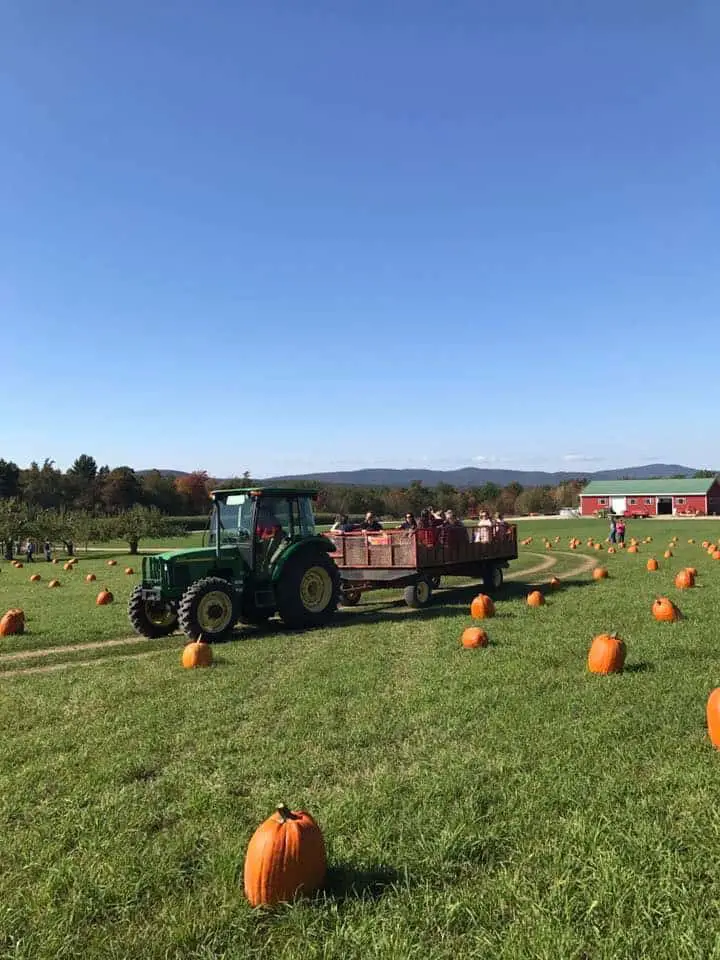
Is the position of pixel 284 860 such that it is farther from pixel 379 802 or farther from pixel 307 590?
pixel 307 590

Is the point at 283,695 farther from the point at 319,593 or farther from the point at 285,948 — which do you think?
the point at 319,593

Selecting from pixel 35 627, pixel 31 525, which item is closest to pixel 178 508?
pixel 31 525

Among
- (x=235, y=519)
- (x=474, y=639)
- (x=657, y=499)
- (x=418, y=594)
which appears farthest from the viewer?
(x=657, y=499)

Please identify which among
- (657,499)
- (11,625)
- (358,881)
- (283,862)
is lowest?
(11,625)

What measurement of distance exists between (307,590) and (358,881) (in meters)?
9.74

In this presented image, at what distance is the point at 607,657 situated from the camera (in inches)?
334

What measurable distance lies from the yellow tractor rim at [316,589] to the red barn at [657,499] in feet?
247

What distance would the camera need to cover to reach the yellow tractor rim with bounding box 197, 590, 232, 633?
1190cm

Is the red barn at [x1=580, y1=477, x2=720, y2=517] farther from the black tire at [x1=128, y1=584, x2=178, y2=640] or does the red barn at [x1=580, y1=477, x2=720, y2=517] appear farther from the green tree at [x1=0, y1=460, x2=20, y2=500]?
the black tire at [x1=128, y1=584, x2=178, y2=640]

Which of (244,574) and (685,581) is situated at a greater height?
(244,574)

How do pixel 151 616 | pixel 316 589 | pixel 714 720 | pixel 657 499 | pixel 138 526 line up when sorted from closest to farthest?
pixel 714 720 < pixel 151 616 < pixel 316 589 < pixel 138 526 < pixel 657 499

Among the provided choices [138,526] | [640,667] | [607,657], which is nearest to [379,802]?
[607,657]

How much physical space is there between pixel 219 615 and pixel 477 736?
6.67 metres

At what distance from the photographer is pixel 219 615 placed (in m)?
12.2
